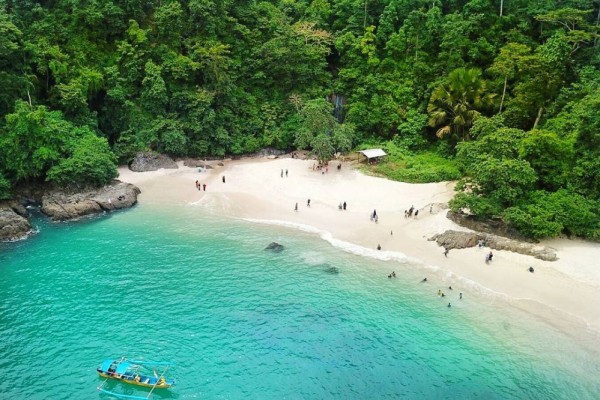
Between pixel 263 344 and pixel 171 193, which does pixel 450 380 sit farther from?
pixel 171 193

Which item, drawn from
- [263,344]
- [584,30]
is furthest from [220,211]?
[584,30]

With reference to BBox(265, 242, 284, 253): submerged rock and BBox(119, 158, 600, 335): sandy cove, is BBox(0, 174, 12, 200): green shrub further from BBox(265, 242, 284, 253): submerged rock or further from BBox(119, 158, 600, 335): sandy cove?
BBox(265, 242, 284, 253): submerged rock

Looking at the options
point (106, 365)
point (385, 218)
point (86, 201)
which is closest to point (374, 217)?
point (385, 218)

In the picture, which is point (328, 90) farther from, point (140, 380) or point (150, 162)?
point (140, 380)

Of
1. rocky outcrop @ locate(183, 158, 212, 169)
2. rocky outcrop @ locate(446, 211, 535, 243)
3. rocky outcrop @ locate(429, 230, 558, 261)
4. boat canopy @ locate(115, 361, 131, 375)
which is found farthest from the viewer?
rocky outcrop @ locate(183, 158, 212, 169)

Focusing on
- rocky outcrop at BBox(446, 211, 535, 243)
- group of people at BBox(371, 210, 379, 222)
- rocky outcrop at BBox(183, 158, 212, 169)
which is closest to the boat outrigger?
group of people at BBox(371, 210, 379, 222)

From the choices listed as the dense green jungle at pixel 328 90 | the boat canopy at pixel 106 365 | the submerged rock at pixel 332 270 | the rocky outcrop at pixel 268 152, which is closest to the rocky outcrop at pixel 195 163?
the dense green jungle at pixel 328 90
